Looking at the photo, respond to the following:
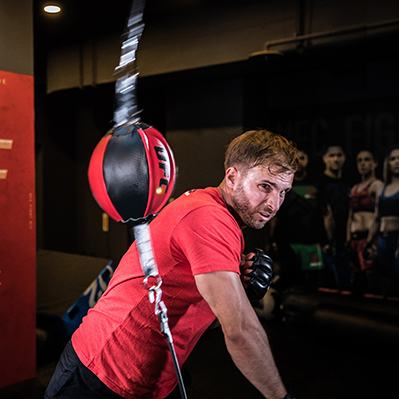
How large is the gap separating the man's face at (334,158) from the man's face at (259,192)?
3.31m

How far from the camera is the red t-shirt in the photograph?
1.16 metres

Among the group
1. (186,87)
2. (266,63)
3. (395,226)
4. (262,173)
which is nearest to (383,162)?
(395,226)

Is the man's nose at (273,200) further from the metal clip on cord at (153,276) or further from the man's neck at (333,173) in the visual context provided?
the man's neck at (333,173)

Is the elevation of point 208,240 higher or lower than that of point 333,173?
lower

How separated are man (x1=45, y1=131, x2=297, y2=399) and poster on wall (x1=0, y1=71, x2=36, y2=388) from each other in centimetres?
170

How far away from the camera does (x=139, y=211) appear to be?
104 centimetres

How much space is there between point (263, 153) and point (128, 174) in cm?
50

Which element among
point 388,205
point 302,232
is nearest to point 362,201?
point 388,205

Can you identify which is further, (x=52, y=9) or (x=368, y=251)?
(x=368, y=251)

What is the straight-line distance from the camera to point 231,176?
55.0 inches

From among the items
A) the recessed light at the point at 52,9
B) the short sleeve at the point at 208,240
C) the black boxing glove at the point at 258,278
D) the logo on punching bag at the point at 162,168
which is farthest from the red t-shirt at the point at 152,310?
the recessed light at the point at 52,9

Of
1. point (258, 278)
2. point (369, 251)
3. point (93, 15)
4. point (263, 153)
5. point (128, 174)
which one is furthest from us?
point (369, 251)

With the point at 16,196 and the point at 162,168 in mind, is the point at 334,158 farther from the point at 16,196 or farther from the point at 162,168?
the point at 162,168

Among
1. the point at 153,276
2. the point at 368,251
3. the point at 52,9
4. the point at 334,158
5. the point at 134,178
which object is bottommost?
the point at 368,251
